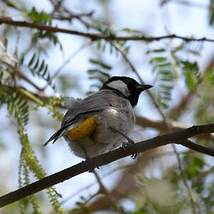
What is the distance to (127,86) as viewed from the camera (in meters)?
3.53

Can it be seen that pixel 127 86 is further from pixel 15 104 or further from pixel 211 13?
Result: pixel 15 104

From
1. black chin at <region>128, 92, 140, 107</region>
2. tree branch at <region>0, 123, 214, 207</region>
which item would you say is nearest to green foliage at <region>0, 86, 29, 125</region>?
tree branch at <region>0, 123, 214, 207</region>

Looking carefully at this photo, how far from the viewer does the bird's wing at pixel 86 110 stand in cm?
246

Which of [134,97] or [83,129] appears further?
[134,97]

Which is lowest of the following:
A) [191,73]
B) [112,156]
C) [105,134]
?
[112,156]

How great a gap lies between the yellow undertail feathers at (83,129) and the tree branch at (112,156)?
380mm

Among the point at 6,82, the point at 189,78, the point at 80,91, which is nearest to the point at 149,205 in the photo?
the point at 189,78

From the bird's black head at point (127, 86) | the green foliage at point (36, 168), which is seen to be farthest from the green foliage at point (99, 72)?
the green foliage at point (36, 168)

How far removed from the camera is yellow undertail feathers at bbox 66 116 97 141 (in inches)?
98.3

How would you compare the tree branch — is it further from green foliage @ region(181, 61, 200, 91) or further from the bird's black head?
the bird's black head

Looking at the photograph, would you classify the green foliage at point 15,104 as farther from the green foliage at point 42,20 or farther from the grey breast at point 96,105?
the green foliage at point 42,20

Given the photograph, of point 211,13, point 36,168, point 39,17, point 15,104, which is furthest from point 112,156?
point 211,13

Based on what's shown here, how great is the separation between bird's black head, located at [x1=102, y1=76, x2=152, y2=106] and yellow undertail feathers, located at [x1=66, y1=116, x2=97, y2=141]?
857 millimetres

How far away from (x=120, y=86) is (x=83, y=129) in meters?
1.04
